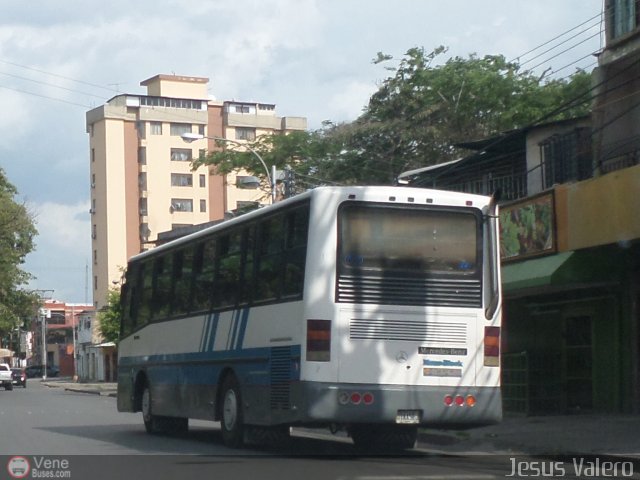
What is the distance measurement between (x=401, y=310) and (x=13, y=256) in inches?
2151

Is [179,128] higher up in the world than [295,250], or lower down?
higher up

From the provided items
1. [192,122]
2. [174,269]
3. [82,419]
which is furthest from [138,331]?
[192,122]

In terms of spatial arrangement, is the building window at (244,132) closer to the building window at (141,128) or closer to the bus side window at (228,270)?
the building window at (141,128)

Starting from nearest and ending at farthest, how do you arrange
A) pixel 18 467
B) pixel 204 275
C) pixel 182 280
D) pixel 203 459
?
pixel 18 467, pixel 203 459, pixel 204 275, pixel 182 280

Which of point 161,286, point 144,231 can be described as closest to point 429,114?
point 161,286

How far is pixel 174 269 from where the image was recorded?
1945 centimetres

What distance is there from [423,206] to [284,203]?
1887 mm

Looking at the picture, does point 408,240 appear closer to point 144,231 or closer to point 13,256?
point 13,256

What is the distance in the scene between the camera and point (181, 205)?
99.3 meters

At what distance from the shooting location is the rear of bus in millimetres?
14156

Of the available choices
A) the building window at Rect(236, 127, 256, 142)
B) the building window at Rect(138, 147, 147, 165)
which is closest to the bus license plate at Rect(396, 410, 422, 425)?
the building window at Rect(138, 147, 147, 165)

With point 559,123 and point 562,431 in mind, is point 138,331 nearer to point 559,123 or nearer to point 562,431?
point 562,431

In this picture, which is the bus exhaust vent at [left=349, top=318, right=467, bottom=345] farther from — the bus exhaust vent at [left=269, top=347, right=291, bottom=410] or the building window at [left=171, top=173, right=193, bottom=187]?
the building window at [left=171, top=173, right=193, bottom=187]

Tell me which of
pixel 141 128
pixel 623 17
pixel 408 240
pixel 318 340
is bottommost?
pixel 318 340
